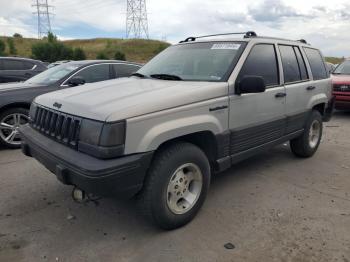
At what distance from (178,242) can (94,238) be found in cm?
80

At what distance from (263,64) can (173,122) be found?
1769 millimetres

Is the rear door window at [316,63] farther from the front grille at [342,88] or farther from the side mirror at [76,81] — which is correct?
the front grille at [342,88]

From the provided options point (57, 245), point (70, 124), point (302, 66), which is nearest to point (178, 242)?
point (57, 245)

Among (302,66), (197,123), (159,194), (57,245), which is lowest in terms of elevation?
(57,245)

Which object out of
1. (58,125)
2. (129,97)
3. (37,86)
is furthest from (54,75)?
(129,97)

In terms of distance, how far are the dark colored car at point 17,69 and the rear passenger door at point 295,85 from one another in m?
6.87

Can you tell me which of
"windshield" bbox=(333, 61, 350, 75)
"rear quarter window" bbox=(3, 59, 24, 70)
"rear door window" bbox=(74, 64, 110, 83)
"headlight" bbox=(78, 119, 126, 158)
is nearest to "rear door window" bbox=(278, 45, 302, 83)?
"headlight" bbox=(78, 119, 126, 158)

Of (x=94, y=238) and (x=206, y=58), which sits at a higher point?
(x=206, y=58)

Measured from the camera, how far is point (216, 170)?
3.76 metres

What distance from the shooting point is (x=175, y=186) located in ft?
10.8

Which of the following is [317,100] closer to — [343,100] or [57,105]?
[57,105]

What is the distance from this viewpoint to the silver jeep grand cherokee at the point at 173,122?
2.81 metres

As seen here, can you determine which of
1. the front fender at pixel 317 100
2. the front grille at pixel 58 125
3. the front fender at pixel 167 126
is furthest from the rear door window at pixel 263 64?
the front grille at pixel 58 125

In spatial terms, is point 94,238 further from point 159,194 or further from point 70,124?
point 70,124
